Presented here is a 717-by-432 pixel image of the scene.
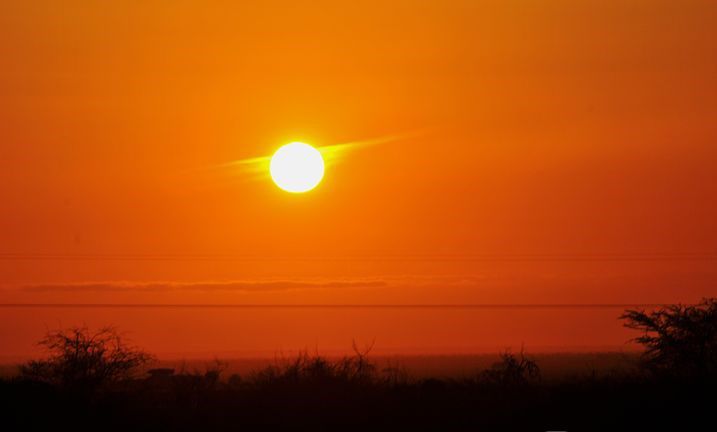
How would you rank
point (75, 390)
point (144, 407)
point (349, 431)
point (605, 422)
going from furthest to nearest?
point (75, 390) < point (144, 407) < point (349, 431) < point (605, 422)

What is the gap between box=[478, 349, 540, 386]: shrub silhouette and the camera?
135 feet

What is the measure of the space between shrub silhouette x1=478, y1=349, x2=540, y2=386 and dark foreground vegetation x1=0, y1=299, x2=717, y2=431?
2.97 ft

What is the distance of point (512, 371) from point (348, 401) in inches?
573

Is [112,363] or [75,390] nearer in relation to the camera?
[75,390]

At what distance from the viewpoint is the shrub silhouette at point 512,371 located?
135 ft

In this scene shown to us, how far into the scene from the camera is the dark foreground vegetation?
28641mm

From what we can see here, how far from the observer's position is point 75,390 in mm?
35281

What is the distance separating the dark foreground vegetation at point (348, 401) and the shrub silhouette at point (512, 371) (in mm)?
906

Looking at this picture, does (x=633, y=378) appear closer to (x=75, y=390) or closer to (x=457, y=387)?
(x=457, y=387)

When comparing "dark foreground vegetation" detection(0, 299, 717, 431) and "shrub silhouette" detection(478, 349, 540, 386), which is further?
"shrub silhouette" detection(478, 349, 540, 386)

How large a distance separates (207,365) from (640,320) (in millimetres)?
18495

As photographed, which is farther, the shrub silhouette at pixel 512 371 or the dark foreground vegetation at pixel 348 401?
the shrub silhouette at pixel 512 371

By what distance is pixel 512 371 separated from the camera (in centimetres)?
4506

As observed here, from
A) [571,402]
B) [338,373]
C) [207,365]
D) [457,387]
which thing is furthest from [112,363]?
[571,402]
